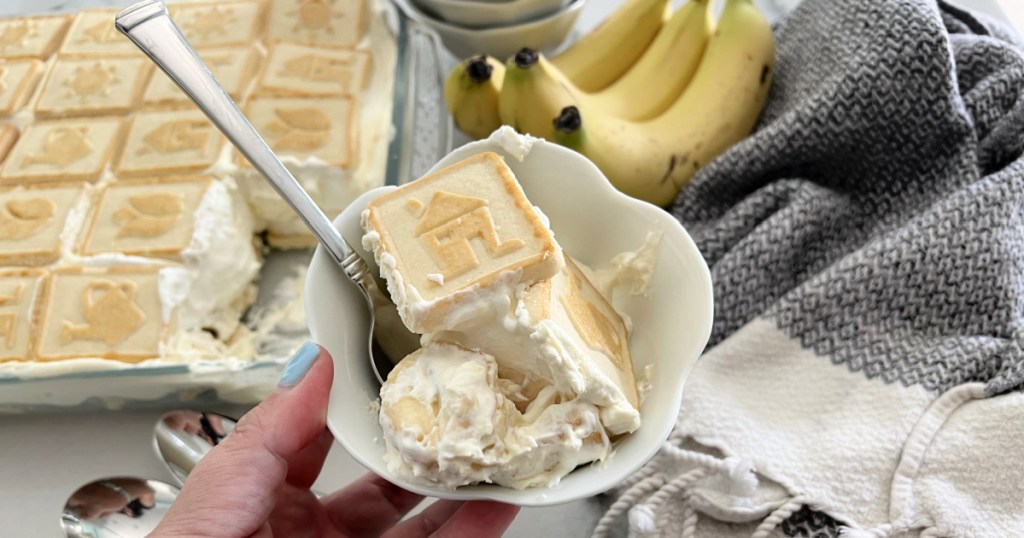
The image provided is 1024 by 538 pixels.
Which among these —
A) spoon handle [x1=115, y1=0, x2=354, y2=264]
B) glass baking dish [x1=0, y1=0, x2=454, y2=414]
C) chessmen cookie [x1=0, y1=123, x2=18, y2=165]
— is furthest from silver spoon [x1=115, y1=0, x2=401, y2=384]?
chessmen cookie [x1=0, y1=123, x2=18, y2=165]

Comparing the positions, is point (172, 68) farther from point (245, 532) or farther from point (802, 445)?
point (802, 445)

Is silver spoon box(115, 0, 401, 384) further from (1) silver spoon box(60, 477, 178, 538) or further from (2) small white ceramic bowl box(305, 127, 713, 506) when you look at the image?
(1) silver spoon box(60, 477, 178, 538)

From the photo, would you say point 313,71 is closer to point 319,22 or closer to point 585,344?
point 319,22

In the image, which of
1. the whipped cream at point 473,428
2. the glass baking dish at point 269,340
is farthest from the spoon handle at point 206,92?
the glass baking dish at point 269,340

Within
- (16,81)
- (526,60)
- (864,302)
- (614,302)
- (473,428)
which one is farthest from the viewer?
(16,81)

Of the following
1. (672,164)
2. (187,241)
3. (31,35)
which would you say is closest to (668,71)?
(672,164)

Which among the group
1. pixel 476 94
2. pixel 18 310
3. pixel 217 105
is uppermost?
pixel 217 105
